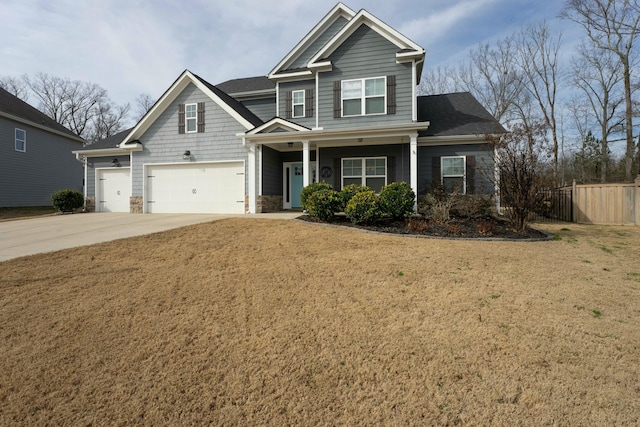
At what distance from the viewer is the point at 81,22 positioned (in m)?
10.0

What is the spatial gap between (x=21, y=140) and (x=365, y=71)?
19.3 meters

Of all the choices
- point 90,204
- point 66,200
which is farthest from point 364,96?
point 66,200

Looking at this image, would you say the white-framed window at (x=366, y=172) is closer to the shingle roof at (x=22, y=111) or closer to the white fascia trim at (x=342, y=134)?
the white fascia trim at (x=342, y=134)

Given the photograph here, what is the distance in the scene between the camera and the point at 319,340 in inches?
124

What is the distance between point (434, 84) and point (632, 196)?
62.5ft

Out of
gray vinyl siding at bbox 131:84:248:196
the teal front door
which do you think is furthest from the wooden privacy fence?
gray vinyl siding at bbox 131:84:248:196

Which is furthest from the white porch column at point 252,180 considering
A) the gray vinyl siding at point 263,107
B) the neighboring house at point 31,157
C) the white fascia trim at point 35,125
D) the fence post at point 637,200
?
the white fascia trim at point 35,125

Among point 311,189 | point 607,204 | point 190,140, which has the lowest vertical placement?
point 607,204

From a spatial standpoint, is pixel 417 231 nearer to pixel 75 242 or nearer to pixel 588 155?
pixel 75 242

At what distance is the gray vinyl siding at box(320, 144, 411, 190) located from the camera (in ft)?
41.3

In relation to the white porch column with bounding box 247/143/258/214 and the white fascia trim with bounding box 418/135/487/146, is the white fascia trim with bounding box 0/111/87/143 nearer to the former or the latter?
the white porch column with bounding box 247/143/258/214

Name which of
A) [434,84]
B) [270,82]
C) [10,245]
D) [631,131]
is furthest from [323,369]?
[434,84]

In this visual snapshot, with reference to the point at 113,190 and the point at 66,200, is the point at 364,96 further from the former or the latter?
the point at 66,200

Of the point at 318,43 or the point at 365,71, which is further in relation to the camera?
the point at 318,43
